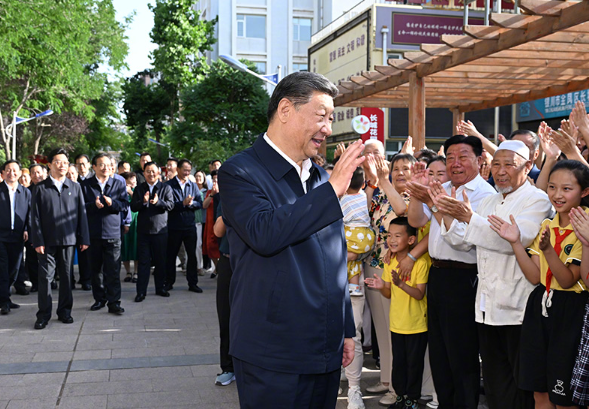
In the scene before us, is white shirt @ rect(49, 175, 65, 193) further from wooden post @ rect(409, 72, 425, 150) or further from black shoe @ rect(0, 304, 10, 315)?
wooden post @ rect(409, 72, 425, 150)

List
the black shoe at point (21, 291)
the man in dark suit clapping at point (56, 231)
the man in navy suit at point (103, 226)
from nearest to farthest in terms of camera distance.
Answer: the man in dark suit clapping at point (56, 231)
the man in navy suit at point (103, 226)
the black shoe at point (21, 291)

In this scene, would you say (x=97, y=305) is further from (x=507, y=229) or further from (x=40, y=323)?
(x=507, y=229)

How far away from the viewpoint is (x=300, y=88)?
2.62 m

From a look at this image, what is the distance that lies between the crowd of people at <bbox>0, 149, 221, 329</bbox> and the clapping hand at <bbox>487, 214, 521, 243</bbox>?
19.1ft

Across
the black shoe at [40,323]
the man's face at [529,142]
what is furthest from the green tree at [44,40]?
the man's face at [529,142]

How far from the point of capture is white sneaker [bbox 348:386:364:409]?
512 cm

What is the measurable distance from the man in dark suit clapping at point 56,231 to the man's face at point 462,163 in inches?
206

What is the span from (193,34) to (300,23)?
1367cm

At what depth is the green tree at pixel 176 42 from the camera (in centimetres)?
3825

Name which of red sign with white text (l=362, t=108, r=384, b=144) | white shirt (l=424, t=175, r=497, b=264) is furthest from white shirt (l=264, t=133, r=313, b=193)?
red sign with white text (l=362, t=108, r=384, b=144)

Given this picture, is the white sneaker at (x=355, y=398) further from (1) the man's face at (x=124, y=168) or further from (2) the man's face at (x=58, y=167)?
(1) the man's face at (x=124, y=168)

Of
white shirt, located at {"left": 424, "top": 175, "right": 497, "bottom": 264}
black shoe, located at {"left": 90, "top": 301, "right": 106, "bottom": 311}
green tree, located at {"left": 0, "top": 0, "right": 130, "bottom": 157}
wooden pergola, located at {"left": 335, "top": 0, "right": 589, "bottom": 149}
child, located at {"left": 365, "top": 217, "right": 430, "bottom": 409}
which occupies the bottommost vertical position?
black shoe, located at {"left": 90, "top": 301, "right": 106, "bottom": 311}

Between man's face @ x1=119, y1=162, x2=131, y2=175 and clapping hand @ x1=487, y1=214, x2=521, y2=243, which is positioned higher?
man's face @ x1=119, y1=162, x2=131, y2=175

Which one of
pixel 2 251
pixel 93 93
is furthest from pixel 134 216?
pixel 93 93
